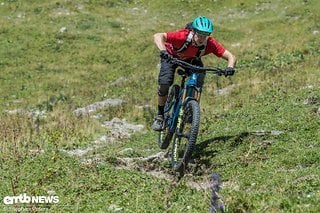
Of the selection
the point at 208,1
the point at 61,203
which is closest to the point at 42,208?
the point at 61,203

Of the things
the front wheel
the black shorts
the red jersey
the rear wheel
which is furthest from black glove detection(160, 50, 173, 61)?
the rear wheel

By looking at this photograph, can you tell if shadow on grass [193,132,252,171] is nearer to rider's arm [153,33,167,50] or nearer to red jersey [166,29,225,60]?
red jersey [166,29,225,60]

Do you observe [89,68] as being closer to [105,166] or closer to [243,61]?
[243,61]

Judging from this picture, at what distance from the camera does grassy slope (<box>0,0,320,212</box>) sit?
28.6 feet

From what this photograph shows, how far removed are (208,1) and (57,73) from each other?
A: 2266 centimetres

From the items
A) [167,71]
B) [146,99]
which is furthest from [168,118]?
[146,99]

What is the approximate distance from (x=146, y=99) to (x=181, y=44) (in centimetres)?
1212

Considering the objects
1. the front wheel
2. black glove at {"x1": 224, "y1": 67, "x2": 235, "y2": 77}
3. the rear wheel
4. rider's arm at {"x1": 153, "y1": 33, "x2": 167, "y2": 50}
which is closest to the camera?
the front wheel

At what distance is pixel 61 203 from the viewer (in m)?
8.58

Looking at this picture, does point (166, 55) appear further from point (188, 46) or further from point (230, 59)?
point (230, 59)

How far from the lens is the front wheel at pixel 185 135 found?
1016 centimetres

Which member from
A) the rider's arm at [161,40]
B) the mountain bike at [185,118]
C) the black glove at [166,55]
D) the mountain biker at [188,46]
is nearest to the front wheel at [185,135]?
the mountain bike at [185,118]

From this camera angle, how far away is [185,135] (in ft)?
34.6

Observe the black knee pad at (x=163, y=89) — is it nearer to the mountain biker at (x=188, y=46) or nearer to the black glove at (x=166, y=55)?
the mountain biker at (x=188, y=46)
